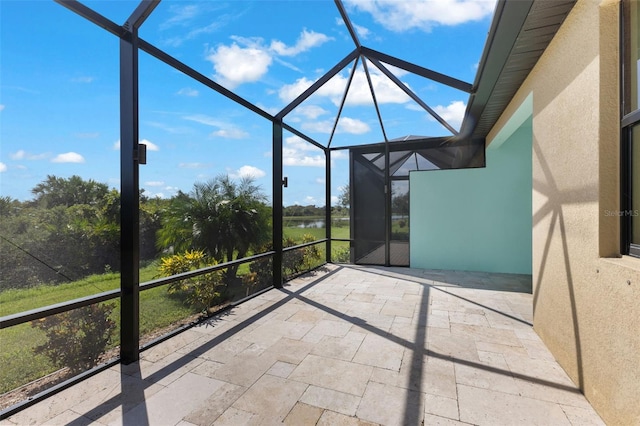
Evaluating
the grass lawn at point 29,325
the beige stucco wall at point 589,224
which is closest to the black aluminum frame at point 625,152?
the beige stucco wall at point 589,224

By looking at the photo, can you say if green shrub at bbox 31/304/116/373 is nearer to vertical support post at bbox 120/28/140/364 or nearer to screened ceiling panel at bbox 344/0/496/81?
vertical support post at bbox 120/28/140/364

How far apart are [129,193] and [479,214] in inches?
253

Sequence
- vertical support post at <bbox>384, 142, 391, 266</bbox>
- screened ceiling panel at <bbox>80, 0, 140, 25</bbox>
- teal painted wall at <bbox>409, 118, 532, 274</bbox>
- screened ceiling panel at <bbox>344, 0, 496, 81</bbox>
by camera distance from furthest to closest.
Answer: vertical support post at <bbox>384, 142, 391, 266</bbox>
teal painted wall at <bbox>409, 118, 532, 274</bbox>
screened ceiling panel at <bbox>344, 0, 496, 81</bbox>
screened ceiling panel at <bbox>80, 0, 140, 25</bbox>

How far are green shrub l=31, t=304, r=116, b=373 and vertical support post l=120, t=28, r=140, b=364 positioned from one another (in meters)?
0.45

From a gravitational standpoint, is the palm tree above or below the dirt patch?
above

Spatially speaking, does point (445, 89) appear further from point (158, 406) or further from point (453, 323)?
point (158, 406)

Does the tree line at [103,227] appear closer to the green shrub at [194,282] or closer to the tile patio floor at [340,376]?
the green shrub at [194,282]

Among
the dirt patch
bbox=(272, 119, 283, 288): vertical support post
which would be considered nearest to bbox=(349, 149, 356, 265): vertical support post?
bbox=(272, 119, 283, 288): vertical support post

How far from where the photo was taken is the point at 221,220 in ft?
16.3

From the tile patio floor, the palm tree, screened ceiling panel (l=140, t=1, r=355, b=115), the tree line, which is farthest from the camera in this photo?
the palm tree

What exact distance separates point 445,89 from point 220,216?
419 centimetres

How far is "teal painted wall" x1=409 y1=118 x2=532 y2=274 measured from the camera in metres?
5.99

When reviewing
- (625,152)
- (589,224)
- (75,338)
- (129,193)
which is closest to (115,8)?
(129,193)

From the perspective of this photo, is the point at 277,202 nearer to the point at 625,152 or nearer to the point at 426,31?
the point at 426,31
